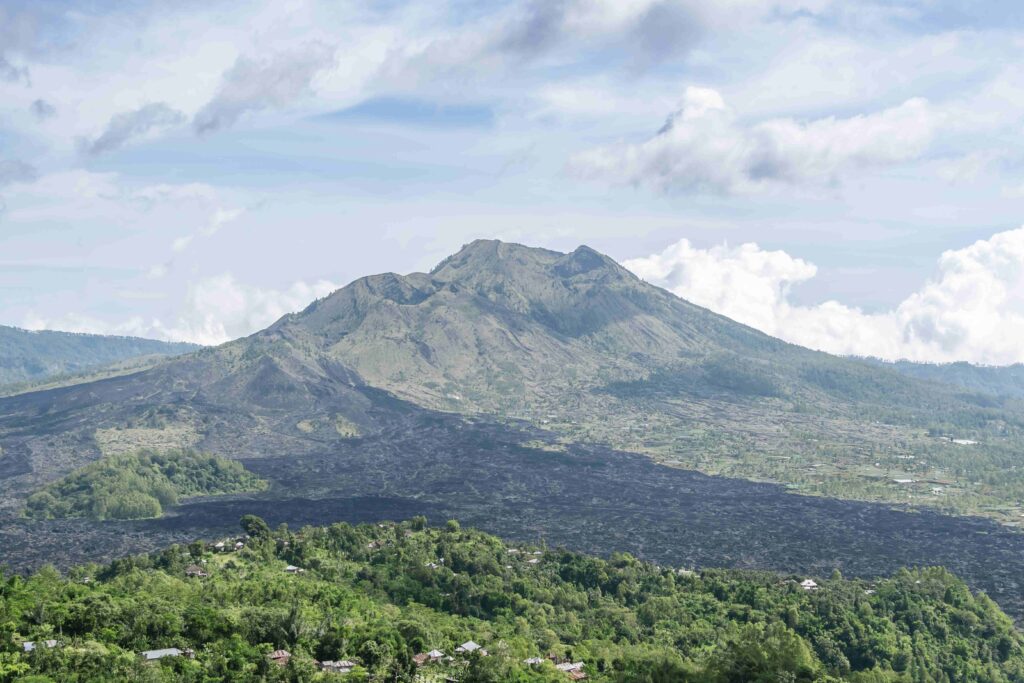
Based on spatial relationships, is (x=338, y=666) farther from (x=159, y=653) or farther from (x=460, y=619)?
(x=460, y=619)

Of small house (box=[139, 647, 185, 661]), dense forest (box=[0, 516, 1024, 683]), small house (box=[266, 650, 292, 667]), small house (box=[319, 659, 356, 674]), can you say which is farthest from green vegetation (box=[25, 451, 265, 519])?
small house (box=[319, 659, 356, 674])

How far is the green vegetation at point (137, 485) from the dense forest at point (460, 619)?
55.7 meters

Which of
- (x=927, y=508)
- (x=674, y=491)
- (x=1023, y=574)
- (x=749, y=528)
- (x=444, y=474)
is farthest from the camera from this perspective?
(x=444, y=474)

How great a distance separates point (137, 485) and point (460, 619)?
10281 centimetres

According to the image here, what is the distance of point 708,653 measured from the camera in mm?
76312

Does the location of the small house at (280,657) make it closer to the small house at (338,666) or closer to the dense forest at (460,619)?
the dense forest at (460,619)

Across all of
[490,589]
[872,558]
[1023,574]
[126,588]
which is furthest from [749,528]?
[126,588]

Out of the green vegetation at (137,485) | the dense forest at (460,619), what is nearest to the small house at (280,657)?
the dense forest at (460,619)

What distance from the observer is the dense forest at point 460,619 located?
58656 millimetres

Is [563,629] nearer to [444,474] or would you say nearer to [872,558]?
[872,558]

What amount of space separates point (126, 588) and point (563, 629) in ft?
118

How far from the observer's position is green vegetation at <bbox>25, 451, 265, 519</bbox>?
513 feet

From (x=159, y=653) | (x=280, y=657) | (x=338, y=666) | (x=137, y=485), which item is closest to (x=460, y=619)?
(x=338, y=666)

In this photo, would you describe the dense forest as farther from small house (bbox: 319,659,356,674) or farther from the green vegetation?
the green vegetation
